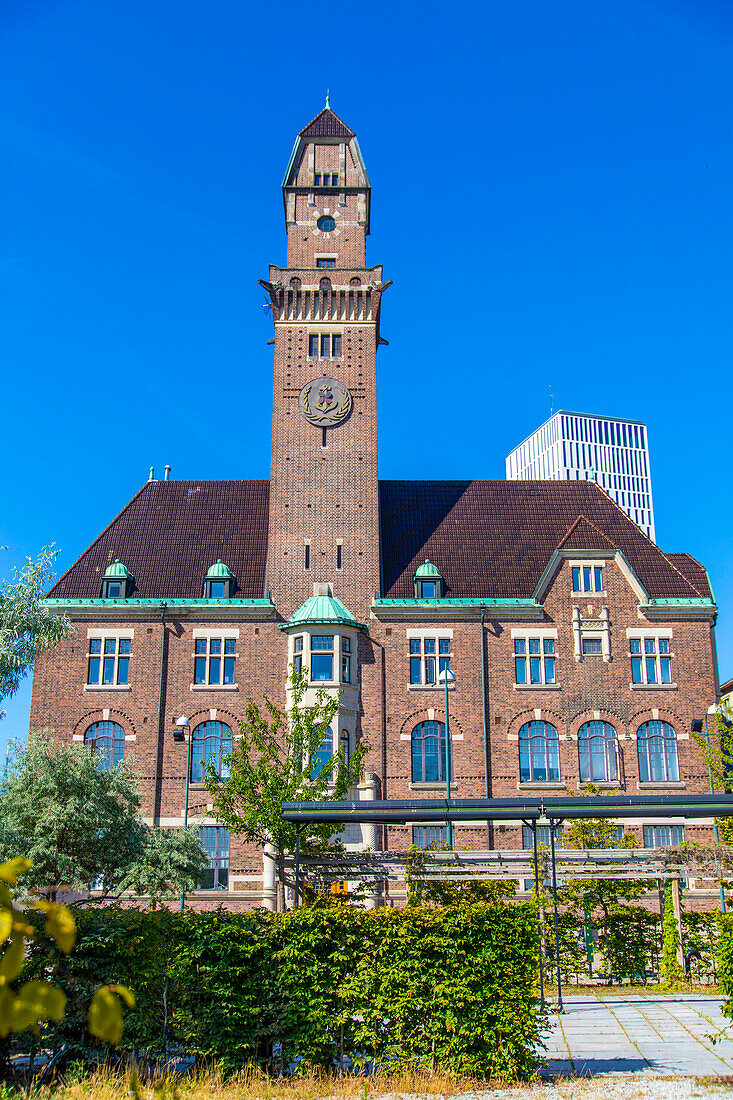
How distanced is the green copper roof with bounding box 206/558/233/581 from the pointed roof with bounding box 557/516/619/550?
Answer: 13830mm

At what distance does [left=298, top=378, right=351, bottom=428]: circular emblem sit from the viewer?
144ft

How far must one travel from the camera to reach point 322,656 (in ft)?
131

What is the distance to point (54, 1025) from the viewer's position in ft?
46.3

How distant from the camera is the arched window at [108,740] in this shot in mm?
39812

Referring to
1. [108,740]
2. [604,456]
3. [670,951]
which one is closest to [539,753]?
[670,951]

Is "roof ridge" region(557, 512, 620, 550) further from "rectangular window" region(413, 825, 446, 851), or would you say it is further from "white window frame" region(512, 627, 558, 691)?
"rectangular window" region(413, 825, 446, 851)

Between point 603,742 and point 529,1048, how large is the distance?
1051 inches

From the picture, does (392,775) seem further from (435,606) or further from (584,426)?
(584,426)

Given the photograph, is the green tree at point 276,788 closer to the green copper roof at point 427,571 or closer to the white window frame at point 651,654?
the green copper roof at point 427,571

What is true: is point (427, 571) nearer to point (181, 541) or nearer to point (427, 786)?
point (427, 786)

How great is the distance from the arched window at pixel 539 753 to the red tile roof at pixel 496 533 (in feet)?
18.4

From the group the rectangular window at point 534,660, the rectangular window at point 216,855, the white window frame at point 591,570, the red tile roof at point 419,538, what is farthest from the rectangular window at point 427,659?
the rectangular window at point 216,855

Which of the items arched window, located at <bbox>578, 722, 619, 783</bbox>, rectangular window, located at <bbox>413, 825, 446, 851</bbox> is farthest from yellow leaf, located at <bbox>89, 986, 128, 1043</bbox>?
arched window, located at <bbox>578, 722, 619, 783</bbox>

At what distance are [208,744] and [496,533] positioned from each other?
15.6 m
